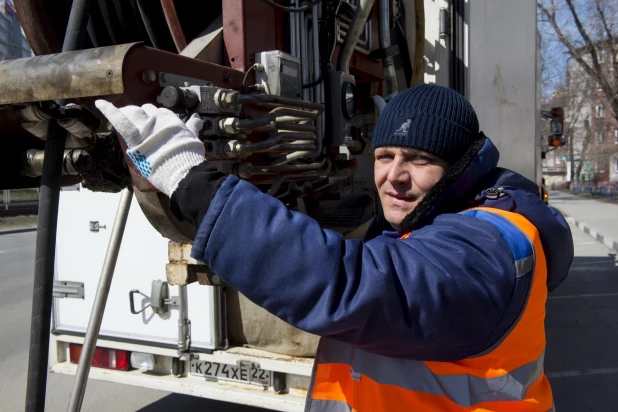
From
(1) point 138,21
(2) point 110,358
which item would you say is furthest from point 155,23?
(2) point 110,358

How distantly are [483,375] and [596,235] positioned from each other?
501 inches

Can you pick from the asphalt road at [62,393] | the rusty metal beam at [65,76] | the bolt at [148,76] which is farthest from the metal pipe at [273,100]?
the asphalt road at [62,393]

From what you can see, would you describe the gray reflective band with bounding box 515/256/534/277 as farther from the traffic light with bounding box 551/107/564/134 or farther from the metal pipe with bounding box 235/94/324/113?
the traffic light with bounding box 551/107/564/134

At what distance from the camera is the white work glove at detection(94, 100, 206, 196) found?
122cm

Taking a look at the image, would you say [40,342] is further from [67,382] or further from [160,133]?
[67,382]

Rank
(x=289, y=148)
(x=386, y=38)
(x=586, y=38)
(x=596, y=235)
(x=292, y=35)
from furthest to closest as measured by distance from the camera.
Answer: (x=586, y=38), (x=596, y=235), (x=386, y=38), (x=292, y=35), (x=289, y=148)

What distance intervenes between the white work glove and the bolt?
0.19m

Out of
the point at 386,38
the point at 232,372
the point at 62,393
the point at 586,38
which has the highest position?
the point at 586,38

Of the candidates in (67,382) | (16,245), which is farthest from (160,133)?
(16,245)

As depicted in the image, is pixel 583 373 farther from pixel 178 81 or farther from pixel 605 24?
pixel 605 24

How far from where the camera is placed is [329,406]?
1.51m

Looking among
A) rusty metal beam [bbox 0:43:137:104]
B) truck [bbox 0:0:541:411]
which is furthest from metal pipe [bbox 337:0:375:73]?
rusty metal beam [bbox 0:43:137:104]

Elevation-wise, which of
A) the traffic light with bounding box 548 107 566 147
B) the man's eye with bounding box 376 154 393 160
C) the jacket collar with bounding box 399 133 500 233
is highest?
the traffic light with bounding box 548 107 566 147

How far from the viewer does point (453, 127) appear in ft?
4.50
